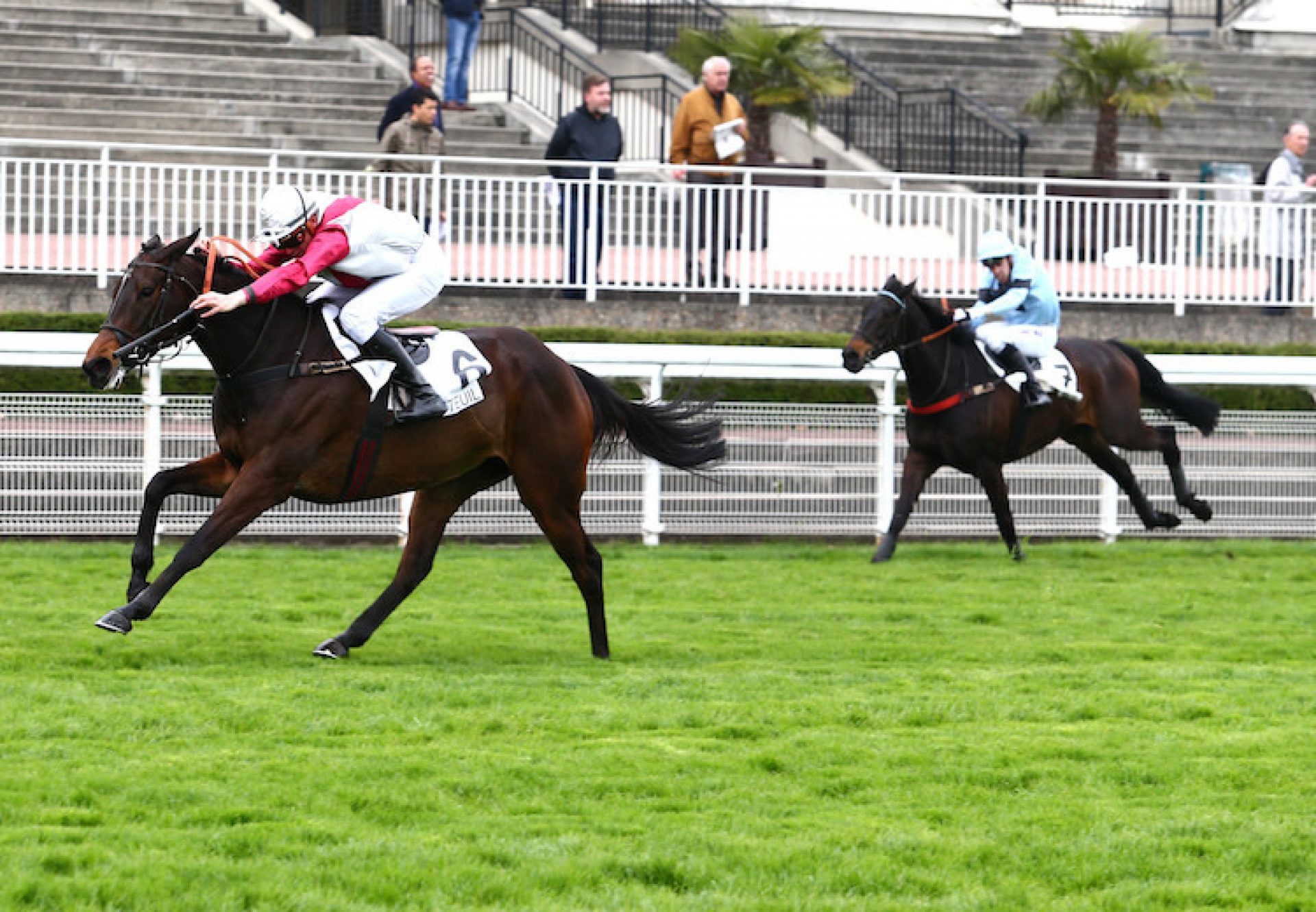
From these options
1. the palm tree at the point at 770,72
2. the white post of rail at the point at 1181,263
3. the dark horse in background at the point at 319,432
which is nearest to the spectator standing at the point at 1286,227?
the white post of rail at the point at 1181,263

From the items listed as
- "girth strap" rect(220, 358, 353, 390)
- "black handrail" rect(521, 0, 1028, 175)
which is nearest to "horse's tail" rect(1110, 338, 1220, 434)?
"girth strap" rect(220, 358, 353, 390)

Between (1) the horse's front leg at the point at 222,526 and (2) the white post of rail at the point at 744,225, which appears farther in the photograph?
(2) the white post of rail at the point at 744,225

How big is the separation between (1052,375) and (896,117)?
10.9 meters

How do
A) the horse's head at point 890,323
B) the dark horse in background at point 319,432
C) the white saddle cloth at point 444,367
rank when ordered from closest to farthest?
the dark horse in background at point 319,432, the white saddle cloth at point 444,367, the horse's head at point 890,323

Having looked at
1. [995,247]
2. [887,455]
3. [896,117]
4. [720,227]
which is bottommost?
[887,455]

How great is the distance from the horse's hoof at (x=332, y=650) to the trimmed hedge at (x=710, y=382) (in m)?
4.47

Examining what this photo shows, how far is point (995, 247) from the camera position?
1331cm

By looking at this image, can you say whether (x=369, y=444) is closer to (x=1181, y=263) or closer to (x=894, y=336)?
(x=894, y=336)

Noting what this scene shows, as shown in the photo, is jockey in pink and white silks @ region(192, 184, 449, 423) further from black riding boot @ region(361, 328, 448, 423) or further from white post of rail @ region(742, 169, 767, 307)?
white post of rail @ region(742, 169, 767, 307)

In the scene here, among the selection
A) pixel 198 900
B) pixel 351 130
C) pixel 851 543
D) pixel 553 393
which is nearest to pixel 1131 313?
pixel 851 543

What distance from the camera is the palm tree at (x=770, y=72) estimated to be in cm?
2142

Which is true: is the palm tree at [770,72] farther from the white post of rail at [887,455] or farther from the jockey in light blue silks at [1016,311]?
the jockey in light blue silks at [1016,311]

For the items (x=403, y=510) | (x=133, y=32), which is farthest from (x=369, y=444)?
(x=133, y=32)

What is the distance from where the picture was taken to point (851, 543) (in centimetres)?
1438
